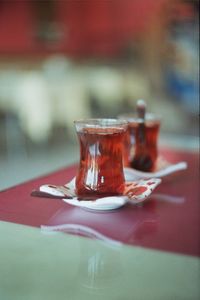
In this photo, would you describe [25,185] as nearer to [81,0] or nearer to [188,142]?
[188,142]

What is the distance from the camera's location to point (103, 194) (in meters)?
0.68

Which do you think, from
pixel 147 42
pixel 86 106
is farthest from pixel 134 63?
pixel 86 106

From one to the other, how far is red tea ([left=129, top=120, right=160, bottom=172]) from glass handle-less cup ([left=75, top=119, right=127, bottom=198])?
0.56ft

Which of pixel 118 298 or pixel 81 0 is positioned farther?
pixel 81 0

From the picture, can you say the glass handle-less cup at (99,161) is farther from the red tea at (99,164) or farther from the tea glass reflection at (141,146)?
the tea glass reflection at (141,146)

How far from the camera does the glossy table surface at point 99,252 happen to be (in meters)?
0.52

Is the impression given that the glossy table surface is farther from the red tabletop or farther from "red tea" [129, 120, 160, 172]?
"red tea" [129, 120, 160, 172]

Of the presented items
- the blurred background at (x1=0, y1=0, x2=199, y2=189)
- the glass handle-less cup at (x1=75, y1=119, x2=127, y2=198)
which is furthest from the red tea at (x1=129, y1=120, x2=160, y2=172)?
the blurred background at (x1=0, y1=0, x2=199, y2=189)

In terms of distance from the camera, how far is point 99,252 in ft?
1.81

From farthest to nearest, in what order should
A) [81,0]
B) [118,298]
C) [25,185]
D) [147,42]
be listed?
1. [81,0]
2. [147,42]
3. [25,185]
4. [118,298]

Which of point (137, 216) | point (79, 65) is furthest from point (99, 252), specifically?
point (79, 65)

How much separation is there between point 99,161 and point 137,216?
109 mm

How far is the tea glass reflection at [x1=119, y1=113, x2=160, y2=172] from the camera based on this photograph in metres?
0.89

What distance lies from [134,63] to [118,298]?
3.23 metres
